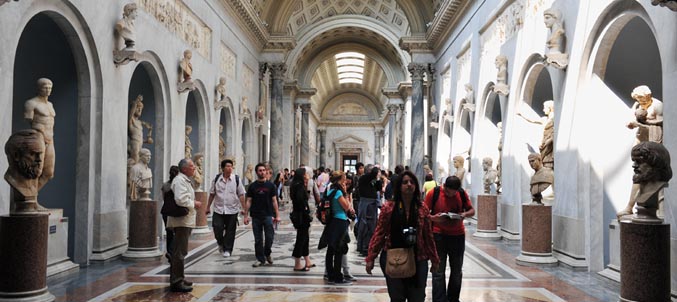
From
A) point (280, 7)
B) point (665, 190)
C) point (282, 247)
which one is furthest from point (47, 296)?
point (280, 7)

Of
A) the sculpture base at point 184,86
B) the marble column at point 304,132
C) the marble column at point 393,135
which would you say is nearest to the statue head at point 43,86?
the sculpture base at point 184,86

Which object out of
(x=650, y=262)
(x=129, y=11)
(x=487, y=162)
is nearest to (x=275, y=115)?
(x=487, y=162)

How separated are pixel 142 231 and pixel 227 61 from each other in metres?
11.0

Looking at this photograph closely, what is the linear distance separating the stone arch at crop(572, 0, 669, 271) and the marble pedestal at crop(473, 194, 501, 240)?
3623 millimetres

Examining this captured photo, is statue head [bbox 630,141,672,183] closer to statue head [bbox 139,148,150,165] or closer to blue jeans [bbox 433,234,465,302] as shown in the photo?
blue jeans [bbox 433,234,465,302]

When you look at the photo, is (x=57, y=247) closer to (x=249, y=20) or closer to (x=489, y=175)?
(x=489, y=175)

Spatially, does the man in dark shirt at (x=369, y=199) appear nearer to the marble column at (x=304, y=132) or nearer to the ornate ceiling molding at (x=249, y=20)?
the ornate ceiling molding at (x=249, y=20)

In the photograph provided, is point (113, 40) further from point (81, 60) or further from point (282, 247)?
point (282, 247)

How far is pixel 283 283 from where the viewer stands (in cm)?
746

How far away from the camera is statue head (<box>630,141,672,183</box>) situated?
5637 millimetres

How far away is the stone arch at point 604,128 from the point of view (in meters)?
8.76

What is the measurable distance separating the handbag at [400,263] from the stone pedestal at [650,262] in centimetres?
280

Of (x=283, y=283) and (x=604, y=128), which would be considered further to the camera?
(x=604, y=128)

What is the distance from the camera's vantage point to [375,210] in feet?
30.3
